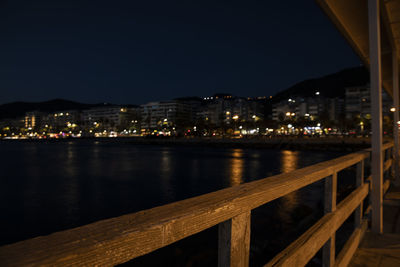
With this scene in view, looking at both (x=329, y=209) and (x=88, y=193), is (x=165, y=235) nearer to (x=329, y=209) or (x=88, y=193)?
(x=329, y=209)

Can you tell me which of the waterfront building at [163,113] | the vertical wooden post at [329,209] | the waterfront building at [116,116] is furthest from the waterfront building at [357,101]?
the waterfront building at [116,116]

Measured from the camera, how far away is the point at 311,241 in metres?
2.04

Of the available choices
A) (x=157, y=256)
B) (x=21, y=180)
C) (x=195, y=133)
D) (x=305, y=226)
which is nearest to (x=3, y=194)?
(x=21, y=180)

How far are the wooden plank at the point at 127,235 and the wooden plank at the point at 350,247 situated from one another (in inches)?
94.6

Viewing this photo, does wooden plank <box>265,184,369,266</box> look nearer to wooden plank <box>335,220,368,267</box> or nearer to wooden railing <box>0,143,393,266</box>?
wooden railing <box>0,143,393,266</box>

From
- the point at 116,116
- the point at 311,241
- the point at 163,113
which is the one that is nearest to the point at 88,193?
the point at 311,241

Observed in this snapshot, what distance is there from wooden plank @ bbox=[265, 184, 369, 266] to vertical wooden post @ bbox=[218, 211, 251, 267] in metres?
0.35

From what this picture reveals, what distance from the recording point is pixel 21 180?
89.0ft

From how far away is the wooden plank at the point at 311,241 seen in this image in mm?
1697

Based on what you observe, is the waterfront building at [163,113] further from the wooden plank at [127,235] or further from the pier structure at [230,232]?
the wooden plank at [127,235]

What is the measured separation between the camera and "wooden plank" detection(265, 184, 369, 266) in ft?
5.57

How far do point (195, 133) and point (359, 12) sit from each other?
11480 cm

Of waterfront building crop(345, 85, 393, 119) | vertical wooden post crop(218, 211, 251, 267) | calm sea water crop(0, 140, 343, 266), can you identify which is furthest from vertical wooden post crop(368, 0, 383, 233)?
waterfront building crop(345, 85, 393, 119)

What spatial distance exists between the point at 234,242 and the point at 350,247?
2968 millimetres
